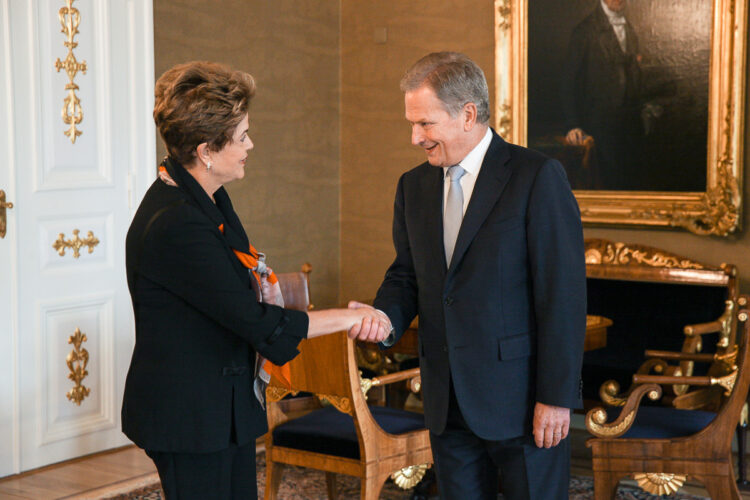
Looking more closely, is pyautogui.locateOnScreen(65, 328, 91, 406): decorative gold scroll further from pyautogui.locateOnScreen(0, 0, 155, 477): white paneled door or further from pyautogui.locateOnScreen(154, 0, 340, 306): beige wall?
pyautogui.locateOnScreen(154, 0, 340, 306): beige wall

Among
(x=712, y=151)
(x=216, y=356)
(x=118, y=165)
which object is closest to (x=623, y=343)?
(x=712, y=151)

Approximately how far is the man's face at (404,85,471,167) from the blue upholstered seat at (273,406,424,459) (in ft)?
5.00

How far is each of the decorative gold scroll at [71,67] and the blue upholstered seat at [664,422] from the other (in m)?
3.06

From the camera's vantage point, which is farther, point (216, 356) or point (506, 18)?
point (506, 18)

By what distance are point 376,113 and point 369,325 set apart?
413 centimetres

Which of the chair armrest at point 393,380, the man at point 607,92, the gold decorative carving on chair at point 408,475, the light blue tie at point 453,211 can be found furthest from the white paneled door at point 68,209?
the light blue tie at point 453,211

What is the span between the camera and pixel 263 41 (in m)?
6.14

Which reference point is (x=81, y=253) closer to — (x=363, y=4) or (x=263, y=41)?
(x=263, y=41)

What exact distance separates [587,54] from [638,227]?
1082 mm

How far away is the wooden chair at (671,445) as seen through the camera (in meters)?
3.45

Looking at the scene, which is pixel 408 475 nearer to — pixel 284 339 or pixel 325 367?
pixel 325 367

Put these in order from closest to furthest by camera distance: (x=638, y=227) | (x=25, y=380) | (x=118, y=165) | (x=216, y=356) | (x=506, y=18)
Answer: (x=216, y=356) → (x=25, y=380) → (x=118, y=165) → (x=638, y=227) → (x=506, y=18)

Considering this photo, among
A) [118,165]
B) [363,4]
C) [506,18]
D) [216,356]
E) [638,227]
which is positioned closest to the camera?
[216,356]

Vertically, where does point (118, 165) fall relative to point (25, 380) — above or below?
above
